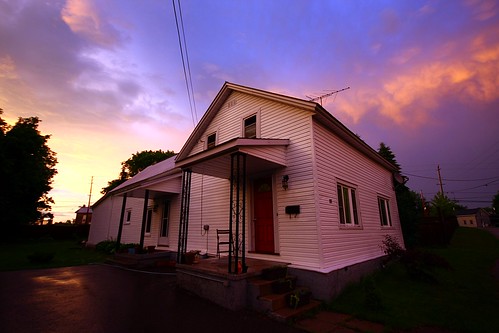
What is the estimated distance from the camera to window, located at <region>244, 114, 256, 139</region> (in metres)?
9.49

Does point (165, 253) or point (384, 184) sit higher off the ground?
point (384, 184)

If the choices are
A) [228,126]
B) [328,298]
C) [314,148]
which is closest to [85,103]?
[228,126]

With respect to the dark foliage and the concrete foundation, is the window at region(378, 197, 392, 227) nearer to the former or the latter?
the dark foliage

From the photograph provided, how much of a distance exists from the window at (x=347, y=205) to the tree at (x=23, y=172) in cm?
2983

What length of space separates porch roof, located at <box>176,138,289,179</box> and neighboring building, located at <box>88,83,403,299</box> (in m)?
0.03

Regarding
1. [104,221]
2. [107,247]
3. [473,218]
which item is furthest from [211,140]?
[473,218]

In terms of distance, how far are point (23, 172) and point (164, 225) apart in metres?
21.5

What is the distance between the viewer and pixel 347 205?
866 centimetres

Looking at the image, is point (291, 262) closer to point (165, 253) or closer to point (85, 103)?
point (165, 253)

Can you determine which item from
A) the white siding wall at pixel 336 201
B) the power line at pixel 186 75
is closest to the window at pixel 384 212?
the white siding wall at pixel 336 201

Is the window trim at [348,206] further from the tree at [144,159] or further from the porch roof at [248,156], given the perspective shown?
the tree at [144,159]

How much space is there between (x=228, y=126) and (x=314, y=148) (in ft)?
15.8

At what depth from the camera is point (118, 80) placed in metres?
11.6

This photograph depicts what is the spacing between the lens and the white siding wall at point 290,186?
6613 mm
